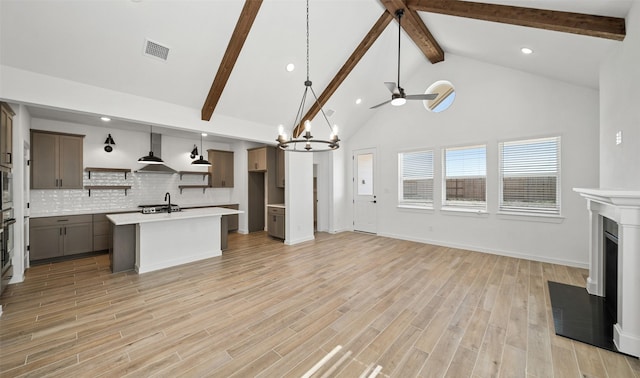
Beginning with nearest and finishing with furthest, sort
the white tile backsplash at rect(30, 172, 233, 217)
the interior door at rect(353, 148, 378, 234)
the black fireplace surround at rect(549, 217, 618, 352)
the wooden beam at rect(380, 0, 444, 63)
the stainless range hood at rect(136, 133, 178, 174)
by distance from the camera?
the black fireplace surround at rect(549, 217, 618, 352) < the wooden beam at rect(380, 0, 444, 63) < the white tile backsplash at rect(30, 172, 233, 217) < the stainless range hood at rect(136, 133, 178, 174) < the interior door at rect(353, 148, 378, 234)

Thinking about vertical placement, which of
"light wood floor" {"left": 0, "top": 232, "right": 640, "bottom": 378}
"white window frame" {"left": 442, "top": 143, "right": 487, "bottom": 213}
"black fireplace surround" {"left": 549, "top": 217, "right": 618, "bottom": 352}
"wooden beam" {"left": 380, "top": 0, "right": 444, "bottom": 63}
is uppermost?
"wooden beam" {"left": 380, "top": 0, "right": 444, "bottom": 63}

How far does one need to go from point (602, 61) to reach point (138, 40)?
6239 mm

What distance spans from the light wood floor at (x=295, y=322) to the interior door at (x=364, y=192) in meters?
2.81

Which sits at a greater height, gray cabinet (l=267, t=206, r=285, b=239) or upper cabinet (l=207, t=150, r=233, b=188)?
upper cabinet (l=207, t=150, r=233, b=188)

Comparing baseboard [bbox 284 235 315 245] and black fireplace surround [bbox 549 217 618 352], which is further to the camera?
baseboard [bbox 284 235 315 245]

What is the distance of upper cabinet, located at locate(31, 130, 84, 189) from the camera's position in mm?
4605

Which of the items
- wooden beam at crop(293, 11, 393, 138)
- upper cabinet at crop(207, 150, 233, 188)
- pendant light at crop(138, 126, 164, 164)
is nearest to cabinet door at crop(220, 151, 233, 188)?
upper cabinet at crop(207, 150, 233, 188)

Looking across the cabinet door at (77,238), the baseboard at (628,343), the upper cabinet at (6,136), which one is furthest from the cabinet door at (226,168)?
the baseboard at (628,343)

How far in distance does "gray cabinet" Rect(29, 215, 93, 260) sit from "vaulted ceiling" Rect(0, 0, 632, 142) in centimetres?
304

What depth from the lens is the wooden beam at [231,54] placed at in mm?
3387

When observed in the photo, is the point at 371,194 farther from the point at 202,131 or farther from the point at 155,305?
the point at 155,305

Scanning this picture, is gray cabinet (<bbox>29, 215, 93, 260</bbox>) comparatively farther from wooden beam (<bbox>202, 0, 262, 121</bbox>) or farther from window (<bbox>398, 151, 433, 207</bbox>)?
window (<bbox>398, 151, 433, 207</bbox>)

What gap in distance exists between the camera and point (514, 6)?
312 centimetres

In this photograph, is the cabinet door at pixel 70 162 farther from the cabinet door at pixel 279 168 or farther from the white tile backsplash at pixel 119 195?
the cabinet door at pixel 279 168
